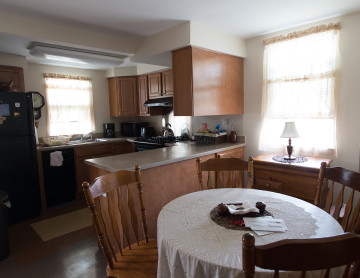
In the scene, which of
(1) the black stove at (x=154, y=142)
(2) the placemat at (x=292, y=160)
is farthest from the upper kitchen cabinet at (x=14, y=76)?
(2) the placemat at (x=292, y=160)

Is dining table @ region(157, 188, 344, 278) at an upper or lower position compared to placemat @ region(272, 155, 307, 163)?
lower

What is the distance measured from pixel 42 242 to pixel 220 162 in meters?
2.09

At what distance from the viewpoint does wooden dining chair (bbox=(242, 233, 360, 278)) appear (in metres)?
0.69

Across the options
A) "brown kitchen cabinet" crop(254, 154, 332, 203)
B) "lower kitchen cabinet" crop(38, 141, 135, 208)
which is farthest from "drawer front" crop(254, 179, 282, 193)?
"lower kitchen cabinet" crop(38, 141, 135, 208)

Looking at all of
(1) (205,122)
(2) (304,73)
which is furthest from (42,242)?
(2) (304,73)

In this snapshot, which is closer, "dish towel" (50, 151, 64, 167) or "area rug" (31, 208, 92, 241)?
"area rug" (31, 208, 92, 241)

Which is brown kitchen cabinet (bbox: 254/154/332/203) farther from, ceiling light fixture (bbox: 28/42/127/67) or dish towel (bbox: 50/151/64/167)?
dish towel (bbox: 50/151/64/167)

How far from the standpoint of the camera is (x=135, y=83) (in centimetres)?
463

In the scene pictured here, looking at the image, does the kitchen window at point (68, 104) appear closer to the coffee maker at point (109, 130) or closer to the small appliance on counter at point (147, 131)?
the coffee maker at point (109, 130)

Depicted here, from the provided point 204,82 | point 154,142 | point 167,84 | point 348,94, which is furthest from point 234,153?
point 167,84

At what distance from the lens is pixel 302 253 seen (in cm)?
69

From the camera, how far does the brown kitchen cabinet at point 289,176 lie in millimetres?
2361

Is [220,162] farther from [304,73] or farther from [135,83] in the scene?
[135,83]

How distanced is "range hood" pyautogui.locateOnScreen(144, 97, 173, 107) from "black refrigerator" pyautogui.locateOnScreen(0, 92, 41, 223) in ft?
5.88
